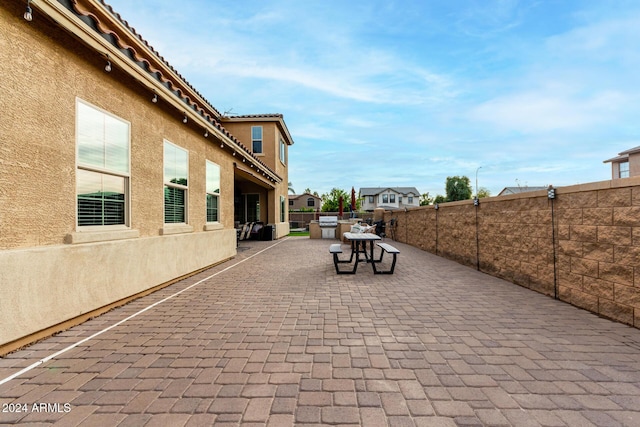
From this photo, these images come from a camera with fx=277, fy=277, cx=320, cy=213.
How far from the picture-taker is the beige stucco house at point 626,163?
22.8 m

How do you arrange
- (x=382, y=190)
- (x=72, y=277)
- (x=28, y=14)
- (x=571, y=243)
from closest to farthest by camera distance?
(x=28, y=14) → (x=72, y=277) → (x=571, y=243) → (x=382, y=190)

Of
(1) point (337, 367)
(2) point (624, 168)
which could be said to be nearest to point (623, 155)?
(2) point (624, 168)

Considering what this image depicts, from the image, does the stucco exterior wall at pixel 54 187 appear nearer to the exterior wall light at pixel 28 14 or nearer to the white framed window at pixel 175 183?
the exterior wall light at pixel 28 14

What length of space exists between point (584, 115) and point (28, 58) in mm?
20946

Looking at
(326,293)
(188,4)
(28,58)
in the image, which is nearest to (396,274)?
(326,293)

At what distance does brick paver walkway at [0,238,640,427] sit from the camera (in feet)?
6.48

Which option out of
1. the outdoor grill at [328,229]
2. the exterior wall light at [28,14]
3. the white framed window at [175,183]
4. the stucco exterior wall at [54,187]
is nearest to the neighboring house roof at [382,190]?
the outdoor grill at [328,229]

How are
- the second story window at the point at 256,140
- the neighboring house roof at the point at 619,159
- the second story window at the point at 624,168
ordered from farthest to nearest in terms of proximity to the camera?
the second story window at the point at 624,168
the neighboring house roof at the point at 619,159
the second story window at the point at 256,140

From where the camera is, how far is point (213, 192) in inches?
325

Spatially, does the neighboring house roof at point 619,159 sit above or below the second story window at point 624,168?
above

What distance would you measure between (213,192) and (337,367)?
687 centimetres

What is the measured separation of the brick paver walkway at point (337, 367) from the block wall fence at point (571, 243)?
38 cm

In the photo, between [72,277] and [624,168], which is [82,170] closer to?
[72,277]

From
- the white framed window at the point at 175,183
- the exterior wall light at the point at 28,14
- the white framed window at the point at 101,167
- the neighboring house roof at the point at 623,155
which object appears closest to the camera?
→ the exterior wall light at the point at 28,14
